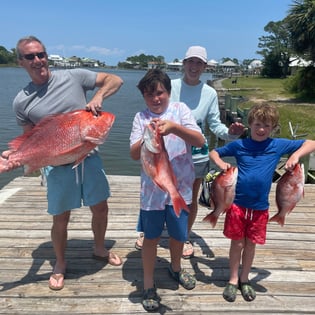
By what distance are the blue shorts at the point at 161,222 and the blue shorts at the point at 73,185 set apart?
1.90 feet

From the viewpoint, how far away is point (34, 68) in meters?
2.87

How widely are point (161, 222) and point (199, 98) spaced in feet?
4.25

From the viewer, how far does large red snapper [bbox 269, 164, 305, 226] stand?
2863 millimetres

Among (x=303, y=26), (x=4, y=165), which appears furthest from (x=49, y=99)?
(x=303, y=26)

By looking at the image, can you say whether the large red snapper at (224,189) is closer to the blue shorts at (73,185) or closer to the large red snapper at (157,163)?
the large red snapper at (157,163)

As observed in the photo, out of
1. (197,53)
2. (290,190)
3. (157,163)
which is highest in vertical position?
(197,53)

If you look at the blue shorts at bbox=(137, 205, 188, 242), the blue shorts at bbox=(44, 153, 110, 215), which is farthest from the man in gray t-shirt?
the blue shorts at bbox=(137, 205, 188, 242)

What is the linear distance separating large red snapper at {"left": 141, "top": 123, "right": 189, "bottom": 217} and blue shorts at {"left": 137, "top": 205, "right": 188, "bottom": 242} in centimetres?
33

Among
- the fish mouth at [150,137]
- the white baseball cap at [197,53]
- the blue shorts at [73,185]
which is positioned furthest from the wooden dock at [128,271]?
the white baseball cap at [197,53]

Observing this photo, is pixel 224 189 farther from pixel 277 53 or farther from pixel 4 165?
pixel 277 53

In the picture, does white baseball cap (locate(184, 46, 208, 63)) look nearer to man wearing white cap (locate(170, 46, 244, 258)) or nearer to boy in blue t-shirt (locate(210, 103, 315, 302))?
man wearing white cap (locate(170, 46, 244, 258))

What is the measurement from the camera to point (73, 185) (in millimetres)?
3104

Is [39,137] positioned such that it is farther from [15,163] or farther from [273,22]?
[273,22]

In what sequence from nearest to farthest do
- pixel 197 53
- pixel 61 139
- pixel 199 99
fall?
pixel 61 139, pixel 197 53, pixel 199 99
